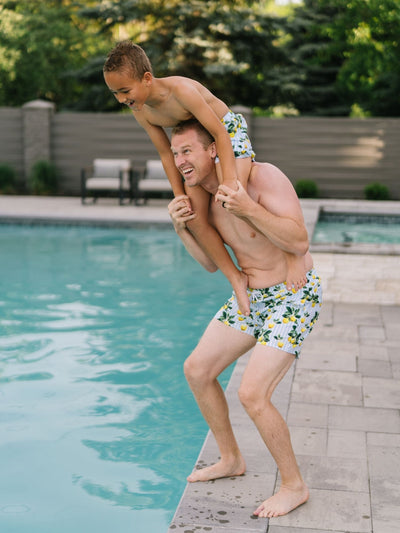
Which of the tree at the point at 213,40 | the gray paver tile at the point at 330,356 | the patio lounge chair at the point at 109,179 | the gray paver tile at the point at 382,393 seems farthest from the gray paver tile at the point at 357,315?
the tree at the point at 213,40

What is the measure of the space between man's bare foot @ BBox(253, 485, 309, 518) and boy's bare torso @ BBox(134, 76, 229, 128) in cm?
155

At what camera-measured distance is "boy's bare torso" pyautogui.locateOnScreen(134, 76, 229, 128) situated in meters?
2.66

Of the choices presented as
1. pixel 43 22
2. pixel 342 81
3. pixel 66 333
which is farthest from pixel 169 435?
pixel 43 22

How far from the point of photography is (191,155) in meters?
2.71

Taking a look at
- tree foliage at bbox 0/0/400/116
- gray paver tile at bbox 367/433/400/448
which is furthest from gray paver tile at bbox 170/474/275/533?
tree foliage at bbox 0/0/400/116

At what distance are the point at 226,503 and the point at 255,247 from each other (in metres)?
1.08

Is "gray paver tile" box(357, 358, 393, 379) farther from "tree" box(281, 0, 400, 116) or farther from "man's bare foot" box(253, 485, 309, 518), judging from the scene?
"tree" box(281, 0, 400, 116)

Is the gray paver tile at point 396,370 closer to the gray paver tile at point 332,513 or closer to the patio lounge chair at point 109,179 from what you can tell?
the gray paver tile at point 332,513

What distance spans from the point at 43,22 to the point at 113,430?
65.1 ft

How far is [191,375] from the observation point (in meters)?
2.95

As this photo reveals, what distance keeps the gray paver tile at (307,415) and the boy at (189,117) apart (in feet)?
4.17

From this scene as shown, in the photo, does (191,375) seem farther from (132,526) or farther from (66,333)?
(66,333)

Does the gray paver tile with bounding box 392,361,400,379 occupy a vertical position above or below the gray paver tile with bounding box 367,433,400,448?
below

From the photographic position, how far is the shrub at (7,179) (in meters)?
16.4
